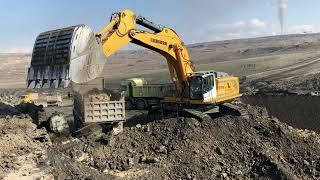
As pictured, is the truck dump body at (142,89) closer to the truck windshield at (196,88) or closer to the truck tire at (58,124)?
the truck windshield at (196,88)

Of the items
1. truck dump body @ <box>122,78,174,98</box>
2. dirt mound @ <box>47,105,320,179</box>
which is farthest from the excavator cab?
truck dump body @ <box>122,78,174,98</box>

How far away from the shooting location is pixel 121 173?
12922mm

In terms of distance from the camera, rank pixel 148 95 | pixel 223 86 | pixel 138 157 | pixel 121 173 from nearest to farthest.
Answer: pixel 121 173
pixel 138 157
pixel 223 86
pixel 148 95

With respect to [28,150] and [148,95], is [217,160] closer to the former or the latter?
[28,150]

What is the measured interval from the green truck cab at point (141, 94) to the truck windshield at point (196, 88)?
4.39m

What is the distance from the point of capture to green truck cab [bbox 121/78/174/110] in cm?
2373

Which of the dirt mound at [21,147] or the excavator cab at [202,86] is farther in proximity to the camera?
the excavator cab at [202,86]

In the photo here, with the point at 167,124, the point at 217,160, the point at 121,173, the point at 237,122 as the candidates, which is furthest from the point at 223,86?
the point at 121,173

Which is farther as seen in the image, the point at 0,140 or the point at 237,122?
the point at 237,122

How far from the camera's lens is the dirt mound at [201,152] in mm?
13141

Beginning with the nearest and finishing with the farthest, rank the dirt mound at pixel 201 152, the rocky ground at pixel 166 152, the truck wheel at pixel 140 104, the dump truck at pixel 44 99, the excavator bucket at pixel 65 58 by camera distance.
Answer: the rocky ground at pixel 166 152
the dirt mound at pixel 201 152
the excavator bucket at pixel 65 58
the truck wheel at pixel 140 104
the dump truck at pixel 44 99

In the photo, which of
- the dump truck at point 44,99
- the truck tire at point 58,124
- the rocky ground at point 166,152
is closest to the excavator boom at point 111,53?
the truck tire at point 58,124

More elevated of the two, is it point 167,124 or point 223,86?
A: point 223,86

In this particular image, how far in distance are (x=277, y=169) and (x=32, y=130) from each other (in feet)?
24.6
